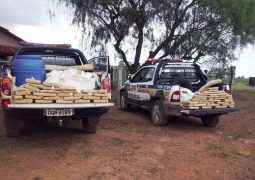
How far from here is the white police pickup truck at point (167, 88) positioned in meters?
9.10

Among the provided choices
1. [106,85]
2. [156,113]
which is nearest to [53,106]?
[106,85]

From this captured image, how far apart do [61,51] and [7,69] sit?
1.76m

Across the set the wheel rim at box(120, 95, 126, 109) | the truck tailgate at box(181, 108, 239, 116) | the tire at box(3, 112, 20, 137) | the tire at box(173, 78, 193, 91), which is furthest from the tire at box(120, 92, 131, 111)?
the tire at box(3, 112, 20, 137)

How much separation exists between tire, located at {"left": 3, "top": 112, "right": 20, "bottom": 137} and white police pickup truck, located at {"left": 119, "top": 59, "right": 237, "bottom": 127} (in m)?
3.63

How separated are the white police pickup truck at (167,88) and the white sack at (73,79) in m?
2.53

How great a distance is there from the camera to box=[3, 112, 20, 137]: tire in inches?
279

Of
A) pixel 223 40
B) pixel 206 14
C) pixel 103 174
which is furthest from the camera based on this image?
pixel 223 40

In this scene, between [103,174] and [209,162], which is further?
[209,162]

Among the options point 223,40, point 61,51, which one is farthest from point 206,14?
point 61,51

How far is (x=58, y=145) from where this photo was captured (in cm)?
714

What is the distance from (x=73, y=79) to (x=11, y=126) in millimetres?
1504

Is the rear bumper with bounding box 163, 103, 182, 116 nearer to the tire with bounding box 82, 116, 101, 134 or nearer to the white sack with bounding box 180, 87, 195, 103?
the white sack with bounding box 180, 87, 195, 103

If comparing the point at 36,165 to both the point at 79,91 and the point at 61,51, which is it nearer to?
the point at 79,91

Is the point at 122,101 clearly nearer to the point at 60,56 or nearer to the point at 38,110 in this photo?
the point at 60,56
